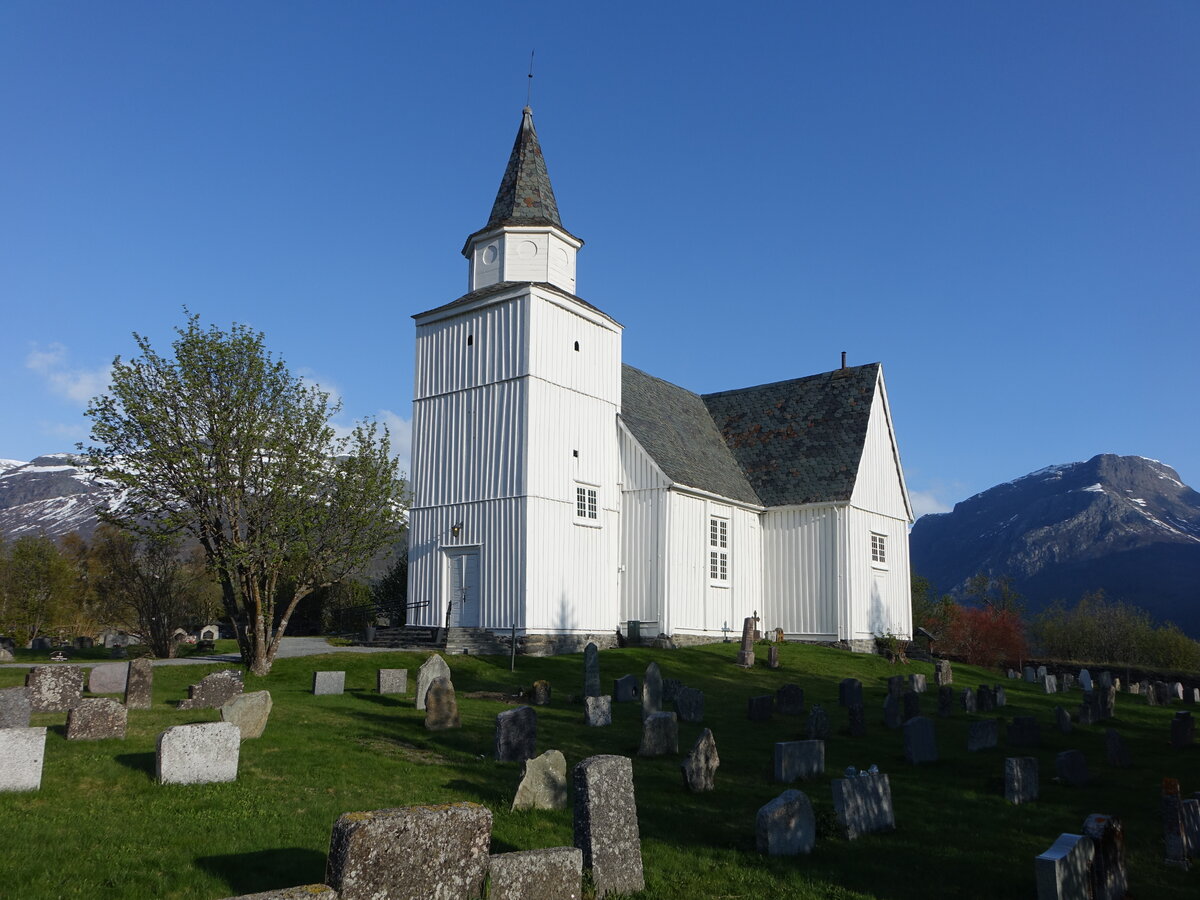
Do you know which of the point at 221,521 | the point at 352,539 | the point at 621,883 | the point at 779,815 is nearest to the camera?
the point at 621,883

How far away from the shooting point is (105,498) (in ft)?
76.5

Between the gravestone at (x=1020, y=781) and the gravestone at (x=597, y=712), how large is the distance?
6653mm

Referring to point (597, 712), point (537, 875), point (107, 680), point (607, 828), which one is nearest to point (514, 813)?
point (607, 828)

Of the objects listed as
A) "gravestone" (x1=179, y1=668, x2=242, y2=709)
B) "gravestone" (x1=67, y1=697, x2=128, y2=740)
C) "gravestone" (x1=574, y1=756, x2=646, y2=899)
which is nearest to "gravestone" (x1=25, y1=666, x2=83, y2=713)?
"gravestone" (x1=179, y1=668, x2=242, y2=709)

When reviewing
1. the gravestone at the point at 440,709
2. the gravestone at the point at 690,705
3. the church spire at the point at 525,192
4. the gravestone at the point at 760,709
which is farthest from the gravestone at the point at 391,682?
the church spire at the point at 525,192

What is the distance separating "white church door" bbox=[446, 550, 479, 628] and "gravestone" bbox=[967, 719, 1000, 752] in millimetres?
15883

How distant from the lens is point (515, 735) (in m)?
12.7

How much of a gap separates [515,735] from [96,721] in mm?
5441

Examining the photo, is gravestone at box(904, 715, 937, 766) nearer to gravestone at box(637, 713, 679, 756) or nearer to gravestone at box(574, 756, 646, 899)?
gravestone at box(637, 713, 679, 756)

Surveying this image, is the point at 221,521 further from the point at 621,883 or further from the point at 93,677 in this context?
the point at 621,883

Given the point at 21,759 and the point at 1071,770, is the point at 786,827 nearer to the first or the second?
the point at 1071,770

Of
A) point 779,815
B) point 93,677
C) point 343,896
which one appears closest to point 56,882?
point 343,896

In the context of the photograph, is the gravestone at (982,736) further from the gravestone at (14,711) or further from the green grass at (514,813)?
the gravestone at (14,711)

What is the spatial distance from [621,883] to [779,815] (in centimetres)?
186
